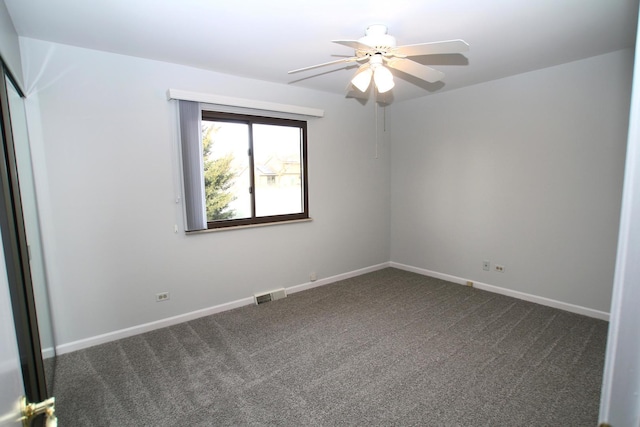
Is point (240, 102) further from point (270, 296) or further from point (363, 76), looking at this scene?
point (270, 296)

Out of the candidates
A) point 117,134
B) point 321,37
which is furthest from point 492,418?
point 117,134

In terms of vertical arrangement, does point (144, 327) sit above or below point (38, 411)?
below

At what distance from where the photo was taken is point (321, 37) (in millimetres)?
2480

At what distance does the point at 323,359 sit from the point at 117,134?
2.59 meters

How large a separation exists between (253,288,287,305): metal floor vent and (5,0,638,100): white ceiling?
8.13 feet

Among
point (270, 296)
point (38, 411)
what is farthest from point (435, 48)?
point (270, 296)

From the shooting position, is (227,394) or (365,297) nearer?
(227,394)

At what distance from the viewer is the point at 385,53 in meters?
2.18

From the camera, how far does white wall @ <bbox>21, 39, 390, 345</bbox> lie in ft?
8.30

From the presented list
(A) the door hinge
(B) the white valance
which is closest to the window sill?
(B) the white valance

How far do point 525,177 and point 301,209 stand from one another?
8.62ft

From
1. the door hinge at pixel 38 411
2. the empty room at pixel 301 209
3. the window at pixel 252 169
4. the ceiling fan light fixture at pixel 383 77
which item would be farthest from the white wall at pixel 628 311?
the window at pixel 252 169

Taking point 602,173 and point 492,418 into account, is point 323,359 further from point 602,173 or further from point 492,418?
point 602,173

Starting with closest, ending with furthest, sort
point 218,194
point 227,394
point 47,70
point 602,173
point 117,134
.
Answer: point 227,394 → point 47,70 → point 117,134 → point 602,173 → point 218,194
